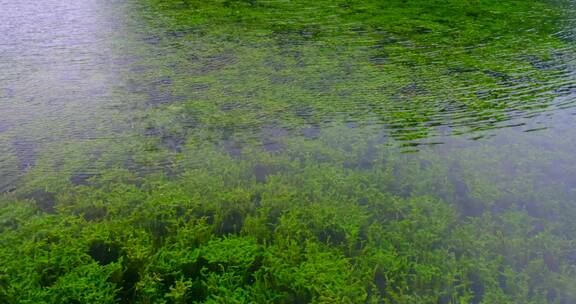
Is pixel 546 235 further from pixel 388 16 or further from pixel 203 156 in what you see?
pixel 388 16

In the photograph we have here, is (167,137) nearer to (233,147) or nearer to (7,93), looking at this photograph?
(233,147)

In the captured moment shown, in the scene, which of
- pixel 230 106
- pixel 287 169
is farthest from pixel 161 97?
pixel 287 169

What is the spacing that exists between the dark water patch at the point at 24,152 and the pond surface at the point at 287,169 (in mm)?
20

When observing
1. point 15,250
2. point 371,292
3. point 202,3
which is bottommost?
point 371,292

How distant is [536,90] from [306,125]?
339cm

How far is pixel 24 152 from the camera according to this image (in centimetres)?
447

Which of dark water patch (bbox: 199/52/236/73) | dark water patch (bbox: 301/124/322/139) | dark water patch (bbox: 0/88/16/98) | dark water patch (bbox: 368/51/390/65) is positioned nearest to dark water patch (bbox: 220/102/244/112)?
dark water patch (bbox: 301/124/322/139)

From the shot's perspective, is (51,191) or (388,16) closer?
(51,191)

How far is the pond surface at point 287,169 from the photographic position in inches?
117

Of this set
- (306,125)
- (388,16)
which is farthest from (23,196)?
(388,16)

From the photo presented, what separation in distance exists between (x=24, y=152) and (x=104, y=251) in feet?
6.47

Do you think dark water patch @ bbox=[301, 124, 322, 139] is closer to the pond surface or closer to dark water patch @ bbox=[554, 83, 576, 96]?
the pond surface

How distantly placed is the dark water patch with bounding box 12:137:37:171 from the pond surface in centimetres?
2

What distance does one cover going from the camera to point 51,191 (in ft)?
12.6
